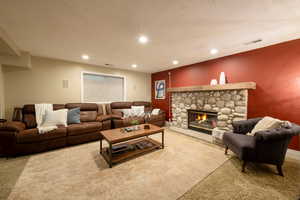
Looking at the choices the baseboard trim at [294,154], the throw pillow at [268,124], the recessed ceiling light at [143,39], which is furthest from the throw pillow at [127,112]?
the baseboard trim at [294,154]

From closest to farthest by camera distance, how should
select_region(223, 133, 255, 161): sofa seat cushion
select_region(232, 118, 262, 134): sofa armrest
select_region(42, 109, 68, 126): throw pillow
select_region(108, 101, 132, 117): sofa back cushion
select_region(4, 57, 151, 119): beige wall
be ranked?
select_region(223, 133, 255, 161): sofa seat cushion, select_region(232, 118, 262, 134): sofa armrest, select_region(42, 109, 68, 126): throw pillow, select_region(4, 57, 151, 119): beige wall, select_region(108, 101, 132, 117): sofa back cushion

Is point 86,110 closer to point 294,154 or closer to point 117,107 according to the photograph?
point 117,107

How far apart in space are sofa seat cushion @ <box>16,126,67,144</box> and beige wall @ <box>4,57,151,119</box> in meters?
1.31

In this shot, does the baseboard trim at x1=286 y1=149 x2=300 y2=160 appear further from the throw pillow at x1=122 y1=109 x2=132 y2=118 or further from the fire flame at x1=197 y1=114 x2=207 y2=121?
the throw pillow at x1=122 y1=109 x2=132 y2=118

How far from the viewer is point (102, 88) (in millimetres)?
4312

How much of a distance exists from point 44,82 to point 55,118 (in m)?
1.27

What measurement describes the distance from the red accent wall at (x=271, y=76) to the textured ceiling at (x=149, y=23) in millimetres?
233

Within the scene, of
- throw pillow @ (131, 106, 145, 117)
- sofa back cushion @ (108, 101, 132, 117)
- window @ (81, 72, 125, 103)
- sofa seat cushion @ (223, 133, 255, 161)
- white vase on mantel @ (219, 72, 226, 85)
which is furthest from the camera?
throw pillow @ (131, 106, 145, 117)

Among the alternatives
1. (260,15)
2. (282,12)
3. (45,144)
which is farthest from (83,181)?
(282,12)

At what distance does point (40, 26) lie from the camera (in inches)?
71.7

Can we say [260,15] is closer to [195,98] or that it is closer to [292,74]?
[292,74]

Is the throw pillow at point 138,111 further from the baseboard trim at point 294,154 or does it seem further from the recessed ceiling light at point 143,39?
the baseboard trim at point 294,154

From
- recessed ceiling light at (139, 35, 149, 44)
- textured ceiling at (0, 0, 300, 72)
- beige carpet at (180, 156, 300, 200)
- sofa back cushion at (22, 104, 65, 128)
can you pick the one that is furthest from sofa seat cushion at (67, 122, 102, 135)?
beige carpet at (180, 156, 300, 200)

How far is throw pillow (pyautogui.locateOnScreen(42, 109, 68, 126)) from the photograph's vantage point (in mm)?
2773
